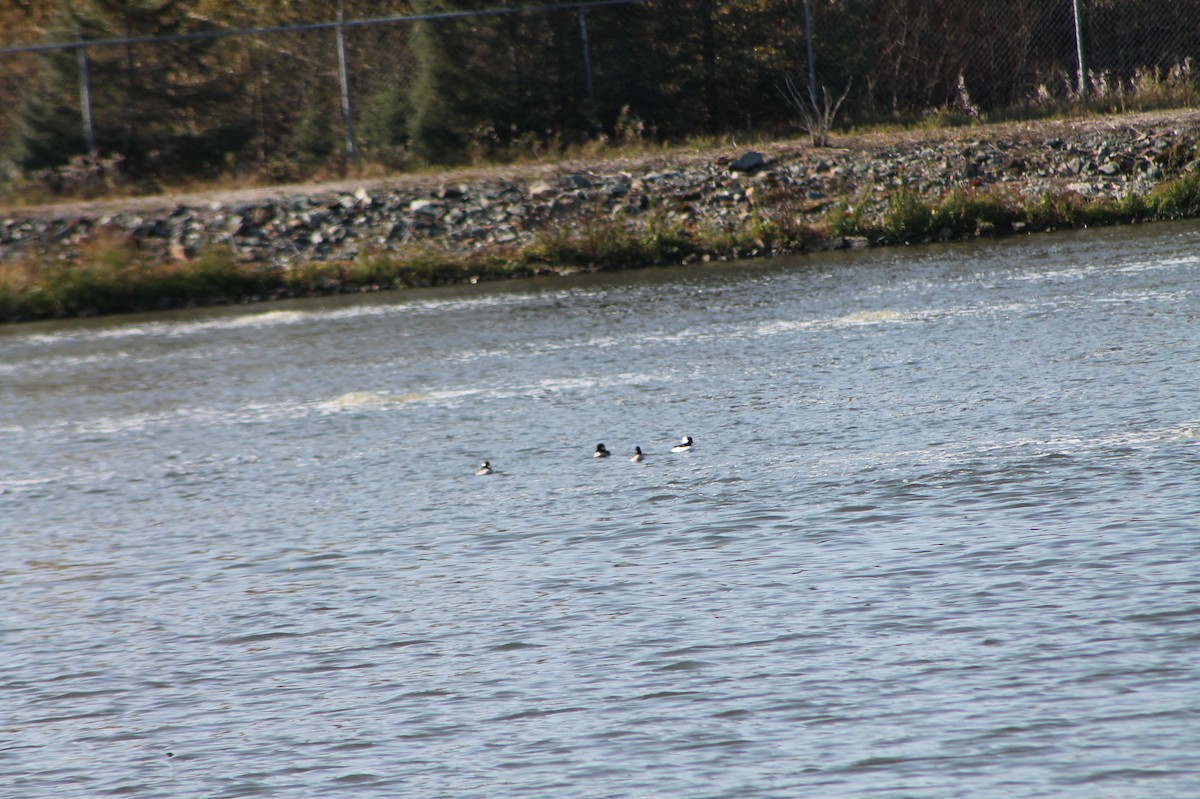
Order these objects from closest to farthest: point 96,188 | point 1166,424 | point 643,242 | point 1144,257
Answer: point 1166,424 → point 1144,257 → point 643,242 → point 96,188

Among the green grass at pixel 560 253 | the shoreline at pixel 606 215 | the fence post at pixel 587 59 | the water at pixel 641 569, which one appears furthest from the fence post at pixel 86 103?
the water at pixel 641 569

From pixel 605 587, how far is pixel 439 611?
0.89m

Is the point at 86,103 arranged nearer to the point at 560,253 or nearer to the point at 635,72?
the point at 560,253

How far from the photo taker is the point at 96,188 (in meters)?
30.3

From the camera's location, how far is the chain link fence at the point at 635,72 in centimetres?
3056

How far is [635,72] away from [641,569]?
73.6 feet

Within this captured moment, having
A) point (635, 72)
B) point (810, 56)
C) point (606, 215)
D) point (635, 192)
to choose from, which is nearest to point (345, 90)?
point (635, 72)

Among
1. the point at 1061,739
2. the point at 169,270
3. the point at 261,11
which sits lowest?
the point at 1061,739

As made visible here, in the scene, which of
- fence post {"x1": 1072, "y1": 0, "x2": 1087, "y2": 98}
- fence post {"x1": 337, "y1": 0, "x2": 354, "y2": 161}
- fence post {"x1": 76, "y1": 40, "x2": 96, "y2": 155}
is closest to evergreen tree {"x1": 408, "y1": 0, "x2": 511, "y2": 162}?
fence post {"x1": 337, "y1": 0, "x2": 354, "y2": 161}

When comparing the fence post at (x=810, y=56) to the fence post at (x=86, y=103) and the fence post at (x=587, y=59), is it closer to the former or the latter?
the fence post at (x=587, y=59)

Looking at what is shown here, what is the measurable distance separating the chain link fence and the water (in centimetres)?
1244

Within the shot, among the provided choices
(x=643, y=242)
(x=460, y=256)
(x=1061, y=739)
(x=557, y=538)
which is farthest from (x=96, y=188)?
(x=1061, y=739)

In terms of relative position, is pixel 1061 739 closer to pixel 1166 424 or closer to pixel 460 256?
pixel 1166 424

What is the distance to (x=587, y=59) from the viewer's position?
30.4 m
